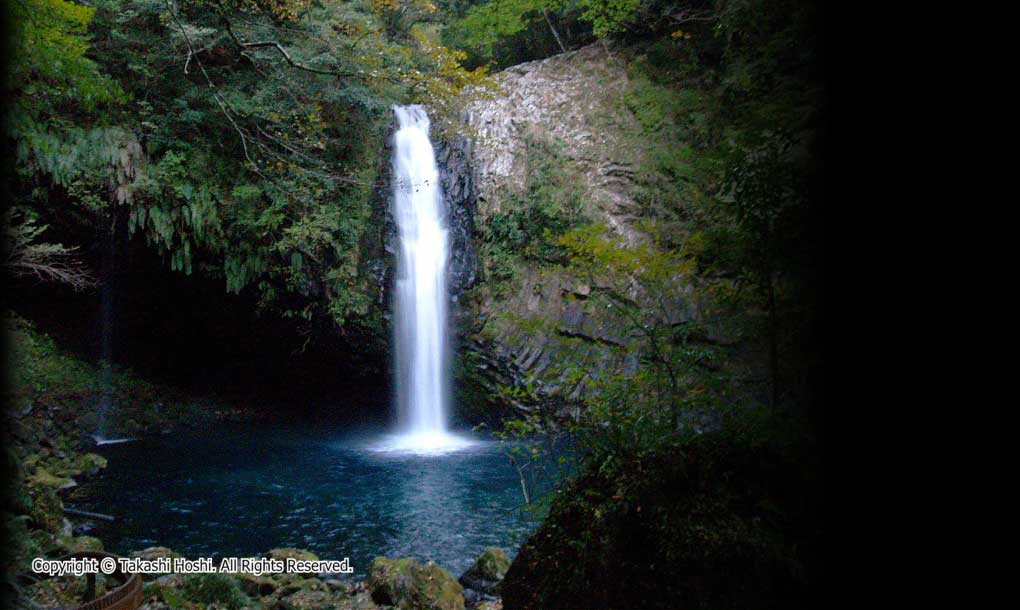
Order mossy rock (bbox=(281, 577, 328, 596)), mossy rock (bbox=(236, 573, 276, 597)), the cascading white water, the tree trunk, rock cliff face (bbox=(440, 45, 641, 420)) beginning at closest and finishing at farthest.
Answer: the tree trunk → mossy rock (bbox=(236, 573, 276, 597)) → mossy rock (bbox=(281, 577, 328, 596)) → rock cliff face (bbox=(440, 45, 641, 420)) → the cascading white water

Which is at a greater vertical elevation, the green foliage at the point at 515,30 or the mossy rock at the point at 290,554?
the green foliage at the point at 515,30

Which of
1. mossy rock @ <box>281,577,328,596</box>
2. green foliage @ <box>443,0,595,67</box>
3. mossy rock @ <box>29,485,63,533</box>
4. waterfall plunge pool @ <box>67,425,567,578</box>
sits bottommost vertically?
waterfall plunge pool @ <box>67,425,567,578</box>

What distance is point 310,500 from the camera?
802 centimetres

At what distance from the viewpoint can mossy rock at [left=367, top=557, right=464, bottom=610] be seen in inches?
184

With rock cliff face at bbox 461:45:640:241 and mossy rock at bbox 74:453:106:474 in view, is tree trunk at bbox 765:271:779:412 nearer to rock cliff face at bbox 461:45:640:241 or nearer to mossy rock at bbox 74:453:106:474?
rock cliff face at bbox 461:45:640:241

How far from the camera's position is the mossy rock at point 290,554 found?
5.77 m

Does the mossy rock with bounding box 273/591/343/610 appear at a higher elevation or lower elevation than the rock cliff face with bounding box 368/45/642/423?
lower

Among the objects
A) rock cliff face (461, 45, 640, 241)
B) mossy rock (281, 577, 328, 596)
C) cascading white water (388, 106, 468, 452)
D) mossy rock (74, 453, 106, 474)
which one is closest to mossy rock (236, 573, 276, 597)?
mossy rock (281, 577, 328, 596)

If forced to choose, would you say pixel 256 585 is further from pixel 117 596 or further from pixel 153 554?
pixel 117 596

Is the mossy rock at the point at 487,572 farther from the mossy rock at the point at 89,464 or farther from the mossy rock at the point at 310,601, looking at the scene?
the mossy rock at the point at 89,464

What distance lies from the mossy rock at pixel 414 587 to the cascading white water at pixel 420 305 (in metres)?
7.08

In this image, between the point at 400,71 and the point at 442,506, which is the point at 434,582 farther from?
the point at 400,71

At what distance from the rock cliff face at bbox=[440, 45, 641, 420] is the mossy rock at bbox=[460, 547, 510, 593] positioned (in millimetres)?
5191

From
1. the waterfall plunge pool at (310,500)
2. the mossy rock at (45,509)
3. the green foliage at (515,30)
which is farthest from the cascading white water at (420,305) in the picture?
the mossy rock at (45,509)
